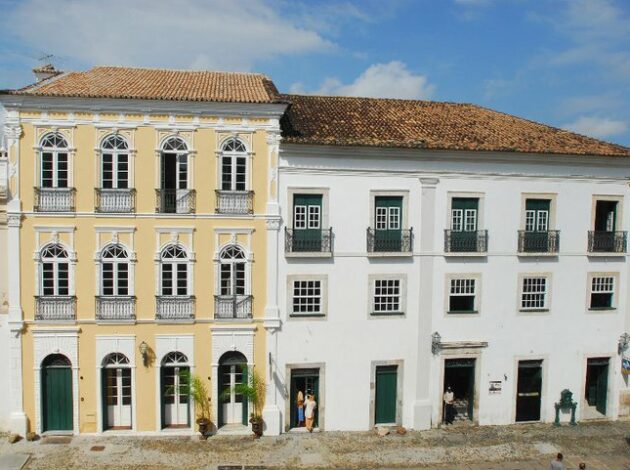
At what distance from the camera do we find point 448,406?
62.5ft

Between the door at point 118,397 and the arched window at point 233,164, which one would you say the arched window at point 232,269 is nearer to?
the arched window at point 233,164

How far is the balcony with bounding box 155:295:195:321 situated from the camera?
57.2 ft

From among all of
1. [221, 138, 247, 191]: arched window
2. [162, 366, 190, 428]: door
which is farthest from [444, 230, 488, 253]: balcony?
[162, 366, 190, 428]: door

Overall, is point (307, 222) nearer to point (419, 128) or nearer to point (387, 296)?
point (387, 296)

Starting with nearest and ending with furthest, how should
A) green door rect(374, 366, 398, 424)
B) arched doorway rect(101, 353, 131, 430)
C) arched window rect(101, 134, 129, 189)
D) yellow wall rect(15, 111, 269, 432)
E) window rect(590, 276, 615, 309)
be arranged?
1. yellow wall rect(15, 111, 269, 432)
2. arched window rect(101, 134, 129, 189)
3. arched doorway rect(101, 353, 131, 430)
4. green door rect(374, 366, 398, 424)
5. window rect(590, 276, 615, 309)

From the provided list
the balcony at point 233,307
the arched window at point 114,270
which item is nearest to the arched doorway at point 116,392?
the arched window at point 114,270

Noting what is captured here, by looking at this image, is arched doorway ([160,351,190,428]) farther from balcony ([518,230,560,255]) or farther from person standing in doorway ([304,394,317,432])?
balcony ([518,230,560,255])

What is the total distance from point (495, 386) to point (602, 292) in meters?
5.69

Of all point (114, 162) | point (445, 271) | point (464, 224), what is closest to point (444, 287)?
point (445, 271)

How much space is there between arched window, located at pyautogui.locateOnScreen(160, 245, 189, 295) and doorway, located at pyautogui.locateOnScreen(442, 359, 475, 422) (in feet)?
33.1

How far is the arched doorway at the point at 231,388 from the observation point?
18047 millimetres

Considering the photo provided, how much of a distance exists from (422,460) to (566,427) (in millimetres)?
6623

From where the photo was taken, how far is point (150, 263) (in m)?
17.4

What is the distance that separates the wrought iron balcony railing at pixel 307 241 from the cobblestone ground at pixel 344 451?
6.67 meters
